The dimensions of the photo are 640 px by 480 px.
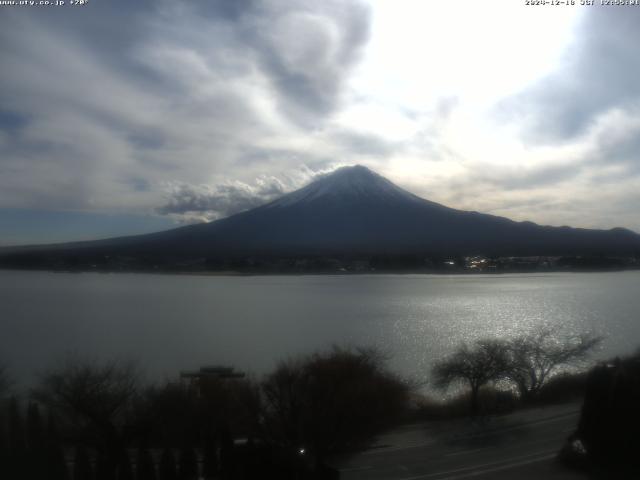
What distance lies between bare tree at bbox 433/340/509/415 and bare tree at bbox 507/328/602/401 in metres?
0.10

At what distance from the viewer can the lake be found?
283 inches

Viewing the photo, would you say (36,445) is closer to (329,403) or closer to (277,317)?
(329,403)

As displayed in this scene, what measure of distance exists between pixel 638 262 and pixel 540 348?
16.4 m

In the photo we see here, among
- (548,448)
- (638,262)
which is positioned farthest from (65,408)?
(638,262)

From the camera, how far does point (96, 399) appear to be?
3881mm

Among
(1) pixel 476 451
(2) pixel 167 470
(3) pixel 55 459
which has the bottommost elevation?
(1) pixel 476 451

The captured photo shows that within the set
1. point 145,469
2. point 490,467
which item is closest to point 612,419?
point 490,467

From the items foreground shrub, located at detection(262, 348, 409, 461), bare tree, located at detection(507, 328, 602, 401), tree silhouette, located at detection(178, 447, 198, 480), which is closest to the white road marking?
foreground shrub, located at detection(262, 348, 409, 461)

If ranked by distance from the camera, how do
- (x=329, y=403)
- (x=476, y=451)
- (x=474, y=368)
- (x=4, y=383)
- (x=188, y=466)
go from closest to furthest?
(x=188, y=466), (x=476, y=451), (x=329, y=403), (x=4, y=383), (x=474, y=368)

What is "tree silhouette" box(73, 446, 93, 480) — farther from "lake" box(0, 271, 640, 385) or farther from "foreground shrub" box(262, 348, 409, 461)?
"lake" box(0, 271, 640, 385)

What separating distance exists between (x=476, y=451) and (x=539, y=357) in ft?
9.53

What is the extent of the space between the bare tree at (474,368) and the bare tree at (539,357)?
0.10m

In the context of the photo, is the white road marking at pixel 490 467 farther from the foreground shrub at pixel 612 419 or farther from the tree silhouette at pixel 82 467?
the tree silhouette at pixel 82 467

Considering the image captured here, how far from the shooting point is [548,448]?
9.98 ft
